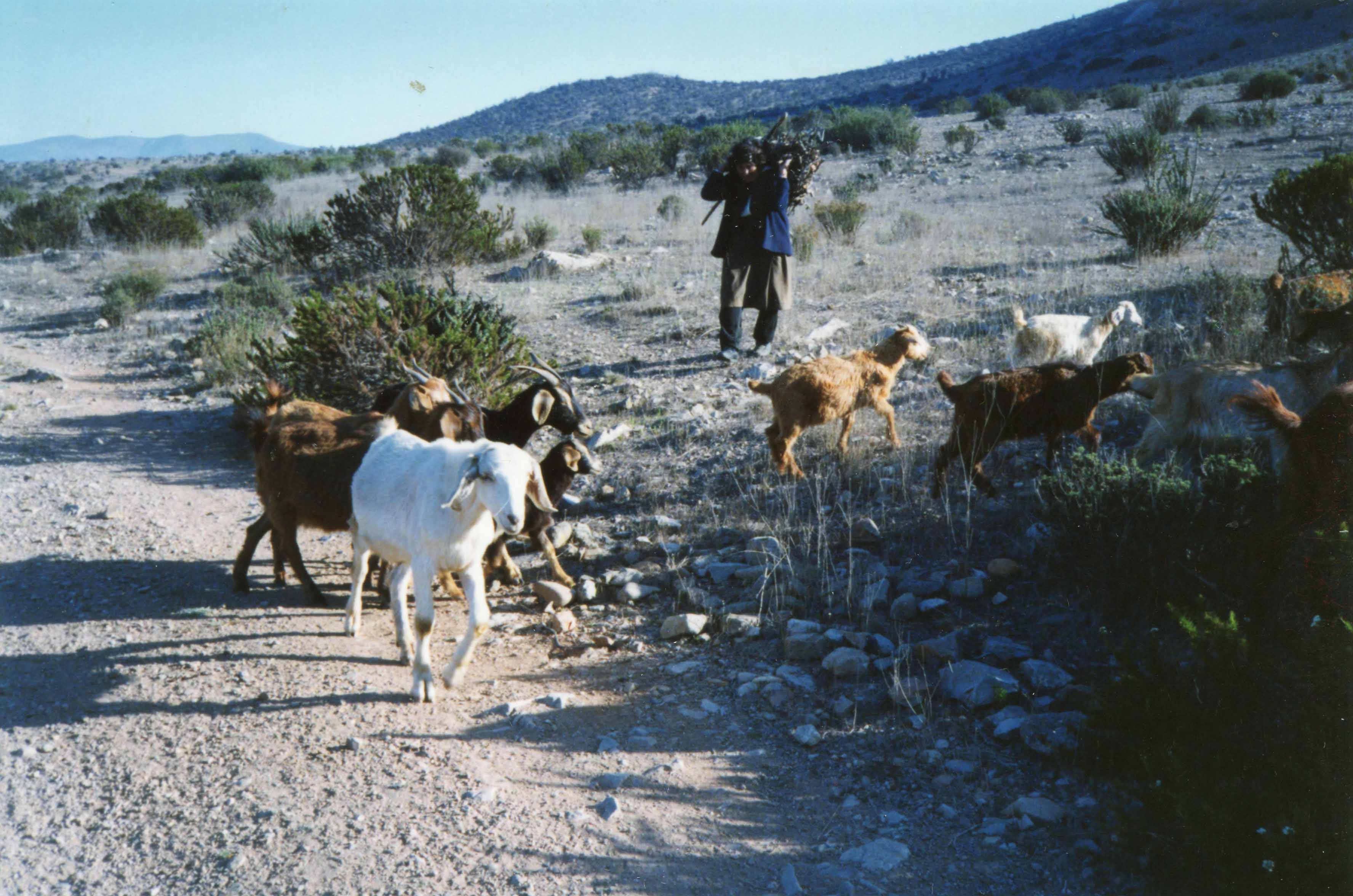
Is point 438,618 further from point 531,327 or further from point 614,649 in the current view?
point 531,327

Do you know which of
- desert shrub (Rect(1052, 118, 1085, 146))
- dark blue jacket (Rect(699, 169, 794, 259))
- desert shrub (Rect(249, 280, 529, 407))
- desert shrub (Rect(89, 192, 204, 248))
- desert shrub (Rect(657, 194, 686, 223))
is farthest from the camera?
desert shrub (Rect(1052, 118, 1085, 146))

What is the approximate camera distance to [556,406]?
647 cm

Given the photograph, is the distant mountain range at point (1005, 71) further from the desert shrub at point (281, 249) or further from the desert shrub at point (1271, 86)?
the desert shrub at point (281, 249)

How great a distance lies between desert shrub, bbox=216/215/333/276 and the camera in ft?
52.6

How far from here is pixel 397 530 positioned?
14.5 feet

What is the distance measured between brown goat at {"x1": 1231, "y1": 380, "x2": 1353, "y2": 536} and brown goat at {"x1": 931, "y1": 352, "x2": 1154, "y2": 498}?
2.03 metres

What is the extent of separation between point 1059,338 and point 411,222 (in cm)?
1101

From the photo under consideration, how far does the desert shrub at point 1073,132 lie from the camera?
86.0 ft

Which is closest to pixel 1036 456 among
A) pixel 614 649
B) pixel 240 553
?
pixel 614 649

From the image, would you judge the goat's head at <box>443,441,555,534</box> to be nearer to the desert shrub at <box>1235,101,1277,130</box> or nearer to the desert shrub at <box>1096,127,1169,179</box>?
the desert shrub at <box>1096,127,1169,179</box>

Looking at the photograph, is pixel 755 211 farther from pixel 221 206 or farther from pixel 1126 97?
pixel 1126 97

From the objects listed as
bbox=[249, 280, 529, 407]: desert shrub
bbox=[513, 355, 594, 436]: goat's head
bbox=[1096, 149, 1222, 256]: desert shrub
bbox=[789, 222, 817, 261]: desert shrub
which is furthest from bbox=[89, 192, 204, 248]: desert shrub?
bbox=[1096, 149, 1222, 256]: desert shrub

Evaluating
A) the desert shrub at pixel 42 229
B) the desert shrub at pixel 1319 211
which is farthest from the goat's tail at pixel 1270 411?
the desert shrub at pixel 42 229

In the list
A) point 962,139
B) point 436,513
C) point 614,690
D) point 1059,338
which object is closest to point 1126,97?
point 962,139
